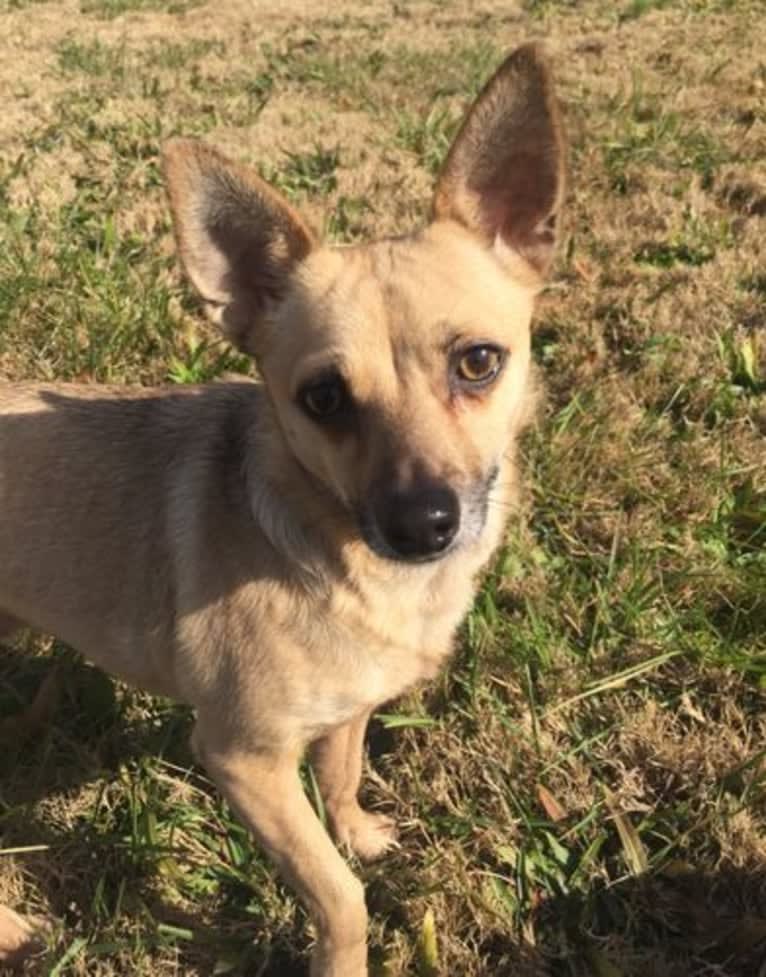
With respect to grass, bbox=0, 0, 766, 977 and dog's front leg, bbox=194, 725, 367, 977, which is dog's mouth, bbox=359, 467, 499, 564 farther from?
grass, bbox=0, 0, 766, 977

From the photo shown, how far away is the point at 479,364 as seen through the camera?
232 cm

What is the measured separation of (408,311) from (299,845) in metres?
1.41

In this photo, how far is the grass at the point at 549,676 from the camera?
2.57 metres

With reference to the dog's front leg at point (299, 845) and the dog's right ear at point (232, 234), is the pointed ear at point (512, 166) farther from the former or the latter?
the dog's front leg at point (299, 845)

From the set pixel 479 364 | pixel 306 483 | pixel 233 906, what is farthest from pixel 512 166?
pixel 233 906

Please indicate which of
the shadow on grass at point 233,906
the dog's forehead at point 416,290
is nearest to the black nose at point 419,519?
the dog's forehead at point 416,290

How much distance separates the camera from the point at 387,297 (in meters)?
2.32

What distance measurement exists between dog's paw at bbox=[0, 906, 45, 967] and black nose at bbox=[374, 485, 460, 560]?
166 cm

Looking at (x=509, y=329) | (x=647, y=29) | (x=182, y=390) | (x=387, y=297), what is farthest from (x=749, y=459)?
(x=647, y=29)

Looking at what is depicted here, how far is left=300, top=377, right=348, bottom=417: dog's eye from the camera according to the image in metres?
2.25

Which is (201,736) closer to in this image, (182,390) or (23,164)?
(182,390)

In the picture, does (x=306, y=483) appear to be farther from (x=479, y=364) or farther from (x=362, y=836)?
(x=362, y=836)

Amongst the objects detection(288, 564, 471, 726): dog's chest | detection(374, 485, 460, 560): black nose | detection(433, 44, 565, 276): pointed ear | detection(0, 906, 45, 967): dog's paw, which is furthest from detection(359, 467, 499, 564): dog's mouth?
detection(0, 906, 45, 967): dog's paw

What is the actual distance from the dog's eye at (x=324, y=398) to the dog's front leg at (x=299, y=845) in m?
0.90
